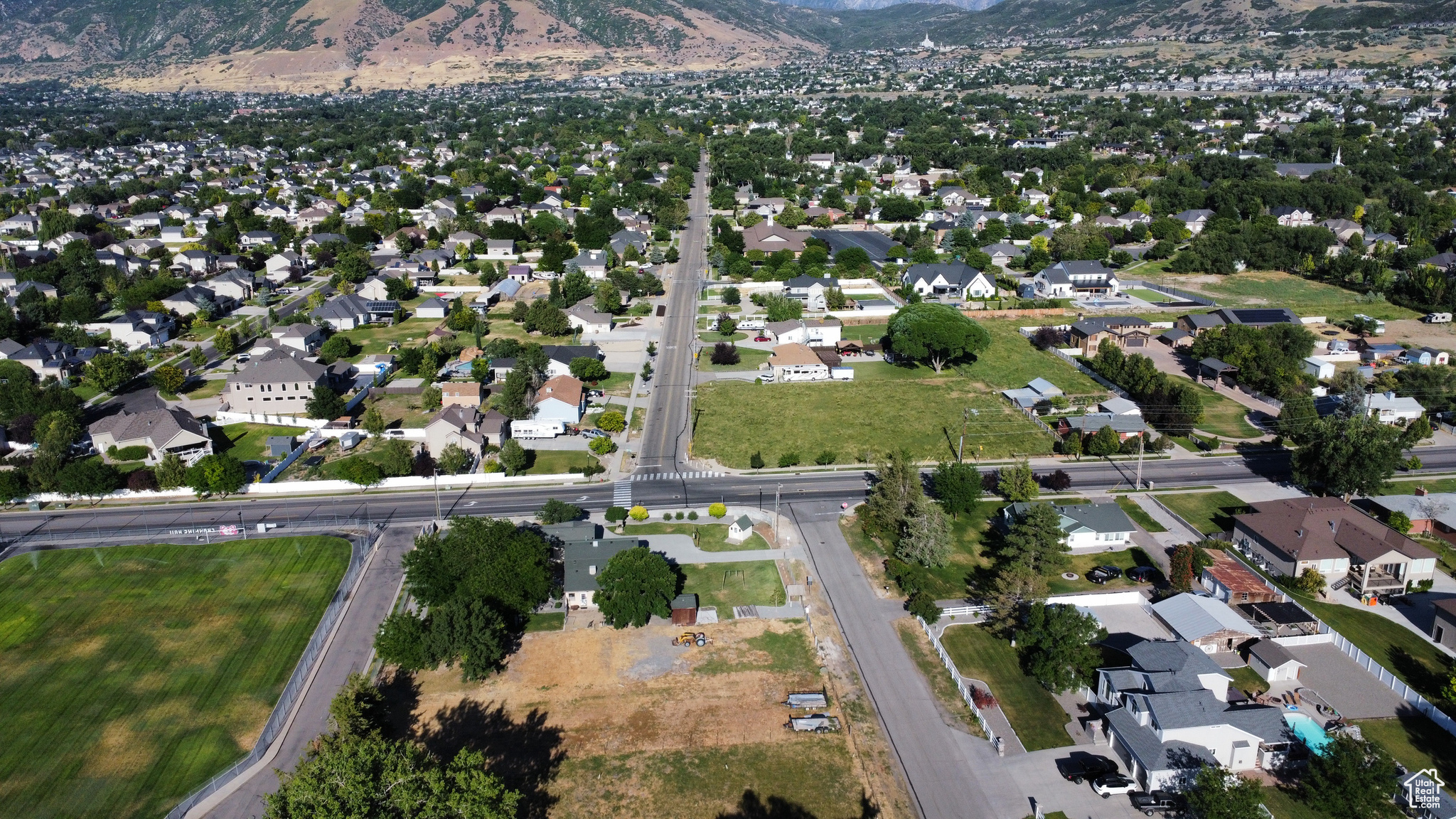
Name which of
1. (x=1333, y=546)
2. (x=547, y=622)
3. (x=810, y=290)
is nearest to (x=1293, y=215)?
(x=810, y=290)

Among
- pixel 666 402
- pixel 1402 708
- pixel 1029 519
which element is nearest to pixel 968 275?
pixel 666 402

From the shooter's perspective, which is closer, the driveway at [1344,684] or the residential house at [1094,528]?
the driveway at [1344,684]

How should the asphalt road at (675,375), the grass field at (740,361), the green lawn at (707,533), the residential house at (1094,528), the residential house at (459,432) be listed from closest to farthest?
the residential house at (1094,528) → the green lawn at (707,533) → the residential house at (459,432) → the asphalt road at (675,375) → the grass field at (740,361)

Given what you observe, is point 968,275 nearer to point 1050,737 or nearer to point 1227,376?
point 1227,376

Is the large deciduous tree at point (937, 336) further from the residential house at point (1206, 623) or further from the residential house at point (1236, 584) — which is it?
the residential house at point (1206, 623)

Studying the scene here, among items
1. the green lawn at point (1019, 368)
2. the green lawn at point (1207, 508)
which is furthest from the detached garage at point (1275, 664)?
the green lawn at point (1019, 368)

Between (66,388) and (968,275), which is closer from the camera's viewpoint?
(66,388)

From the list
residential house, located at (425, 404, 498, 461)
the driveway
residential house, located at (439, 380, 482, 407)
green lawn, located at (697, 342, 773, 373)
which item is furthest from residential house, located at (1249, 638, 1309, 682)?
residential house, located at (439, 380, 482, 407)

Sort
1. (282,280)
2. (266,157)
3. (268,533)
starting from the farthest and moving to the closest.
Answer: (266,157) < (282,280) < (268,533)
